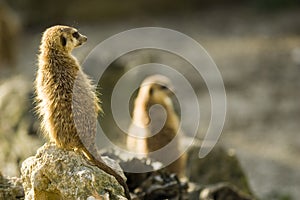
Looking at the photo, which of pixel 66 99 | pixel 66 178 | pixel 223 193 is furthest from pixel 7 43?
pixel 66 178

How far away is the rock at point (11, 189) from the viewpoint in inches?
116

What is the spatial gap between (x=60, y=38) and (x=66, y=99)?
0.89ft

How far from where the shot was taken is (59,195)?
262cm

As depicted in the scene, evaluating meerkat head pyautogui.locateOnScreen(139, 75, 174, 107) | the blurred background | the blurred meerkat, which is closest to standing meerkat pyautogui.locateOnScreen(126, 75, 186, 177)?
meerkat head pyautogui.locateOnScreen(139, 75, 174, 107)

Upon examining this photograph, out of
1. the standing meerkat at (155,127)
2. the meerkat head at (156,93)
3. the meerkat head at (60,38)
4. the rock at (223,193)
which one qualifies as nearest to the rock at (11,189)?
the meerkat head at (60,38)

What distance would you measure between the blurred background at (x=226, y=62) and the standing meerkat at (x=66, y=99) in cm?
138

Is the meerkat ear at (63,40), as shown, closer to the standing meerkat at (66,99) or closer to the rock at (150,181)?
the standing meerkat at (66,99)

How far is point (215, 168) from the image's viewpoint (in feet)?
14.6

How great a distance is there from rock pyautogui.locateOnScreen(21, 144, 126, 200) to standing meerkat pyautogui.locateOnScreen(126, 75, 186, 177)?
1.35 meters

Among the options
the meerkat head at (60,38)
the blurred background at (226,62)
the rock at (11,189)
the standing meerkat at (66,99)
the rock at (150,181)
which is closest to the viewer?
the standing meerkat at (66,99)

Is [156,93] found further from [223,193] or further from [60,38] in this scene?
[60,38]

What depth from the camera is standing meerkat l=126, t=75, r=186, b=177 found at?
13.6 feet

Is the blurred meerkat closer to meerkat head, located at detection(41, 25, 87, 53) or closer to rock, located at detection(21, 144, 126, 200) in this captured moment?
meerkat head, located at detection(41, 25, 87, 53)

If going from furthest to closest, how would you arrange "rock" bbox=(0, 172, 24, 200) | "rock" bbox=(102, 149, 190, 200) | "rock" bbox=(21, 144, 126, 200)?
"rock" bbox=(102, 149, 190, 200) < "rock" bbox=(0, 172, 24, 200) < "rock" bbox=(21, 144, 126, 200)
